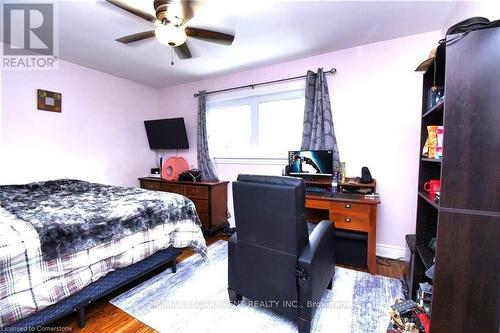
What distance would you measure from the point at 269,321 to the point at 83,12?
2.92 m

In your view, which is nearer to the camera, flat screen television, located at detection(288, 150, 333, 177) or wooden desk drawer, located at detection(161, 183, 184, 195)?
flat screen television, located at detection(288, 150, 333, 177)

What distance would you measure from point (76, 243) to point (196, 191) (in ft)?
6.35

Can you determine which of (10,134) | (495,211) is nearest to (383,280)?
(495,211)

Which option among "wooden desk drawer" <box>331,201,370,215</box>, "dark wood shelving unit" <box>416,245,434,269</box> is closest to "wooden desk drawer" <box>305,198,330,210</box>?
"wooden desk drawer" <box>331,201,370,215</box>

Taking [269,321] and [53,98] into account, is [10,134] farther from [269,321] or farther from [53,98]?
[269,321]

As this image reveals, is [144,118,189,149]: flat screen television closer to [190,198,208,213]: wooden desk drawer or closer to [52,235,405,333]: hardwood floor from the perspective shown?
[190,198,208,213]: wooden desk drawer

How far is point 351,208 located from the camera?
2289 mm

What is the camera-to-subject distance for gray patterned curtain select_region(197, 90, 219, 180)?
12.4 feet

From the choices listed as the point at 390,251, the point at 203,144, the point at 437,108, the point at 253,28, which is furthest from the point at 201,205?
the point at 437,108

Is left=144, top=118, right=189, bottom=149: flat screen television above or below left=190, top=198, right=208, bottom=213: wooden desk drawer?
above

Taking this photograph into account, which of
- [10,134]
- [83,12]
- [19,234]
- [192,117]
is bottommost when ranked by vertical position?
[19,234]

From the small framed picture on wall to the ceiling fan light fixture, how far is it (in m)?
2.20

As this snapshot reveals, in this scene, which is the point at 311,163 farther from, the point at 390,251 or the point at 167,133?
the point at 167,133

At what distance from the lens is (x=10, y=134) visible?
273 cm
